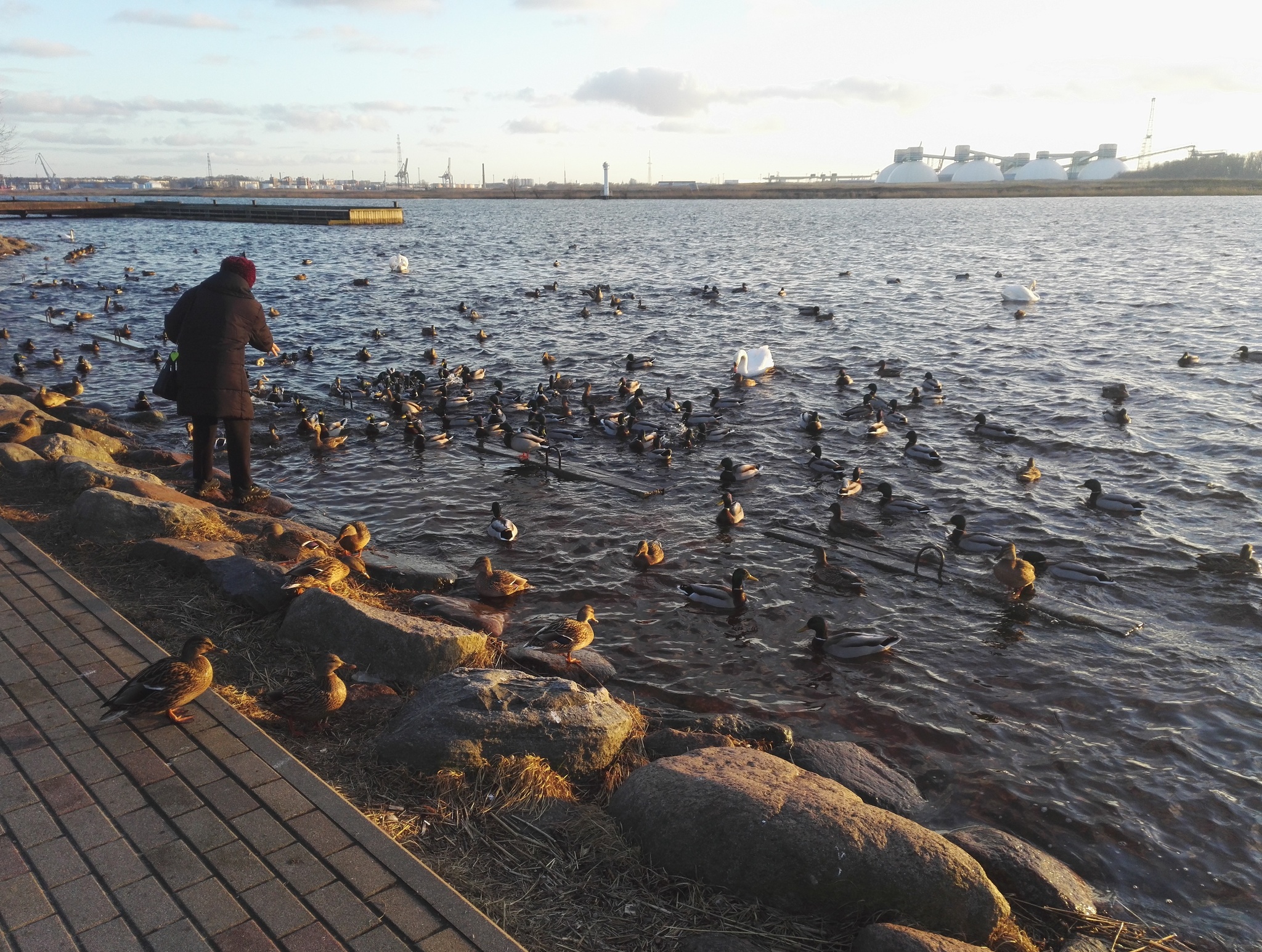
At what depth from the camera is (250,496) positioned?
10969 mm

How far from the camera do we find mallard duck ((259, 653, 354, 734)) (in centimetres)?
568

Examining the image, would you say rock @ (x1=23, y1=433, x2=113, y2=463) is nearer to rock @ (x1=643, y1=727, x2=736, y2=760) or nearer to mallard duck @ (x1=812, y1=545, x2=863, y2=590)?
rock @ (x1=643, y1=727, x2=736, y2=760)

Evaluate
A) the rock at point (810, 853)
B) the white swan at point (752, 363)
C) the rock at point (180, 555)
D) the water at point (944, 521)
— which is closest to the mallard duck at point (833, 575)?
the water at point (944, 521)

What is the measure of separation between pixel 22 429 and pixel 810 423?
1408cm

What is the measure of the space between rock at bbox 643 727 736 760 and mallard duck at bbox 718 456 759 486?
7896 mm

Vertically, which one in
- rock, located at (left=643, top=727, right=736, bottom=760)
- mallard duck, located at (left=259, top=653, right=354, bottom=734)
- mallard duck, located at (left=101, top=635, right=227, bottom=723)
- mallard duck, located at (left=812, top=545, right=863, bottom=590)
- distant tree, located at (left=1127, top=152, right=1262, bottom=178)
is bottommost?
mallard duck, located at (left=812, top=545, right=863, bottom=590)

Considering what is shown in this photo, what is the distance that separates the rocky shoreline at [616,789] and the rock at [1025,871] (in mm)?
15

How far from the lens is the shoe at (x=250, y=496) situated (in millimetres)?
10805

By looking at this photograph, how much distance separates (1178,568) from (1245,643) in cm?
192

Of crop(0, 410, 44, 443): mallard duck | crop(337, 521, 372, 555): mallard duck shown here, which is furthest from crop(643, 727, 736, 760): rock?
crop(0, 410, 44, 443): mallard duck

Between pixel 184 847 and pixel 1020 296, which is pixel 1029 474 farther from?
pixel 1020 296

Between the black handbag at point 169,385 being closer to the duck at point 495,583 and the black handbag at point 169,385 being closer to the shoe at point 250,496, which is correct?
the shoe at point 250,496

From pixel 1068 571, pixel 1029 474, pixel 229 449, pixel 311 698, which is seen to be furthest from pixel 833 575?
pixel 229 449

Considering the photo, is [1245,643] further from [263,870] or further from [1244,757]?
[263,870]
